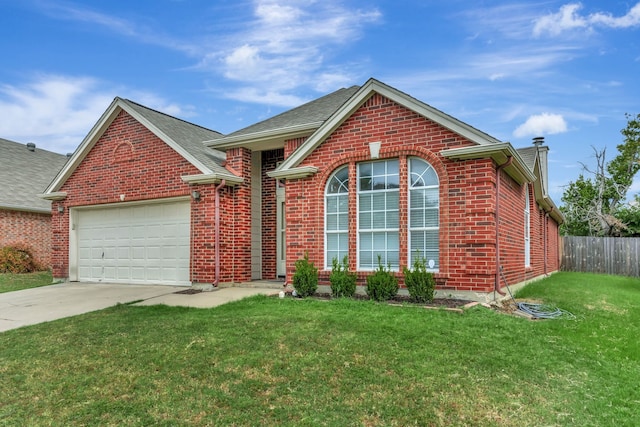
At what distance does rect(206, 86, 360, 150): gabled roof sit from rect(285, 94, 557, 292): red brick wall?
1237 millimetres

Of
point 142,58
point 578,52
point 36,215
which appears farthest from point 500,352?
point 36,215

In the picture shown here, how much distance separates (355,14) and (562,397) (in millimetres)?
8952

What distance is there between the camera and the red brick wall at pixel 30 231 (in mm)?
17266

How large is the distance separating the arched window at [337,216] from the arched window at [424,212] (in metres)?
1.44

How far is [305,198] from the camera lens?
32.9 feet

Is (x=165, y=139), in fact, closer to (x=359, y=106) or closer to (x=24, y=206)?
(x=359, y=106)

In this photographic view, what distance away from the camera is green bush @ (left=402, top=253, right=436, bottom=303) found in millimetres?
8078

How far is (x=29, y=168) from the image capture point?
21.1 meters

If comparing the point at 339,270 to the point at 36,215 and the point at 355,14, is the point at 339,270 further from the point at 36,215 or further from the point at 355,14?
the point at 36,215

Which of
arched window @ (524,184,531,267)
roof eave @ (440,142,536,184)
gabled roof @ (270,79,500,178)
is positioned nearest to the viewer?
roof eave @ (440,142,536,184)

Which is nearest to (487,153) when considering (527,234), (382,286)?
(382,286)

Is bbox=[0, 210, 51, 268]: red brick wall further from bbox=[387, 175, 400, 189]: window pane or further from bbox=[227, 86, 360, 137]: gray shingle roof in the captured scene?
bbox=[387, 175, 400, 189]: window pane

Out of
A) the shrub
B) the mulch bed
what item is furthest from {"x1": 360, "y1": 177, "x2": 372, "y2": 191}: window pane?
the shrub

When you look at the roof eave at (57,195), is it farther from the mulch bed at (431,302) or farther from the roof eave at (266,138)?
the mulch bed at (431,302)
